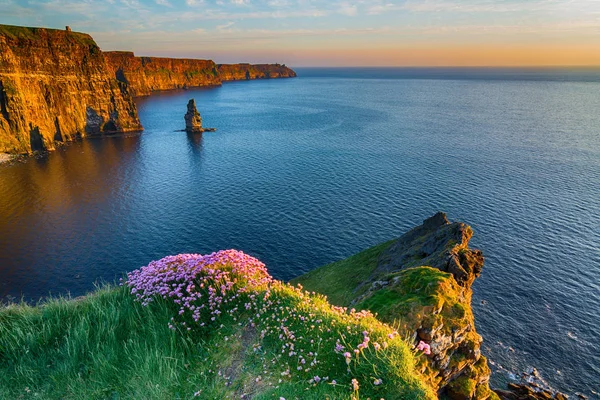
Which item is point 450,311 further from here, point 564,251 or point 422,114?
point 422,114

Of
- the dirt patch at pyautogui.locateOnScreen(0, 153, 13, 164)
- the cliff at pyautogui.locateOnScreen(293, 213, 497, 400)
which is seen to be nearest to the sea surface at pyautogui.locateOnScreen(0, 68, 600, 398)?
the dirt patch at pyautogui.locateOnScreen(0, 153, 13, 164)

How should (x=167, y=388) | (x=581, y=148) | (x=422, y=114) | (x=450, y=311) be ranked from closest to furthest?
(x=167, y=388) < (x=450, y=311) < (x=581, y=148) < (x=422, y=114)

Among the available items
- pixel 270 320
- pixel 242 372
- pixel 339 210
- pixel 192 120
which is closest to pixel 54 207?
pixel 339 210

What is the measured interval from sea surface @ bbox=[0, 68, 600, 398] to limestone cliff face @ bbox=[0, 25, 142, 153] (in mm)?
7959

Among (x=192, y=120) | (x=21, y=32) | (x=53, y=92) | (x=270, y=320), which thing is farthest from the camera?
(x=192, y=120)

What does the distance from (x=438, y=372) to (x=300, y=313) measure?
654cm

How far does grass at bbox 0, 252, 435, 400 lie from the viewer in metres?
8.48

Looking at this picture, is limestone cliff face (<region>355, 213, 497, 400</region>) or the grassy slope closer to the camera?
the grassy slope

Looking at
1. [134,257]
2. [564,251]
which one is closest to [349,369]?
[134,257]

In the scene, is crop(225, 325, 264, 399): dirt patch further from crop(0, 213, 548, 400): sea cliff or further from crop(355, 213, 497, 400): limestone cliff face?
crop(355, 213, 497, 400): limestone cliff face

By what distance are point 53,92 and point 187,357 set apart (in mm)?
122271

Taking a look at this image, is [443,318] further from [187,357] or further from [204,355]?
[187,357]

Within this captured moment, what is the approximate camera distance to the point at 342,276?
38656 mm

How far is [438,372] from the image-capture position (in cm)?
1306
